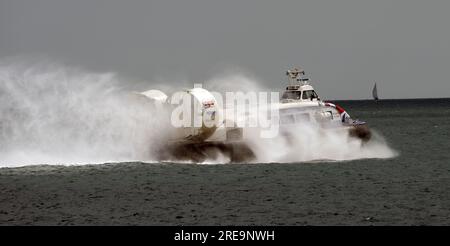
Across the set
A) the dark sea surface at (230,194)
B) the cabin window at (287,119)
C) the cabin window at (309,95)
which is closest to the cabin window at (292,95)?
the cabin window at (309,95)

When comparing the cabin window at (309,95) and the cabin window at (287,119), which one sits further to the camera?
the cabin window at (309,95)

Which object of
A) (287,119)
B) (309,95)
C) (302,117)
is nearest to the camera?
(287,119)

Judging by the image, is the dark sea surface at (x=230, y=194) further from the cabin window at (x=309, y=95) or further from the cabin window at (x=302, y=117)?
the cabin window at (x=309, y=95)

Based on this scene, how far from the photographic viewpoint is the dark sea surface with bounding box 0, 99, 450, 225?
1686cm

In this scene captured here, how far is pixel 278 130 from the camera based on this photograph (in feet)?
88.4

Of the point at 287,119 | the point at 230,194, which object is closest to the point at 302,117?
the point at 287,119

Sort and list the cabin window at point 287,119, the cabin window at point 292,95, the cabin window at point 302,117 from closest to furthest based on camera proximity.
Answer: the cabin window at point 287,119 < the cabin window at point 302,117 < the cabin window at point 292,95

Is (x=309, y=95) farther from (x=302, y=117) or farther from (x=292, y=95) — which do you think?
(x=302, y=117)

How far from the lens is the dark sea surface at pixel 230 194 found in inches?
664

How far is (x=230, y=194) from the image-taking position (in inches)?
816

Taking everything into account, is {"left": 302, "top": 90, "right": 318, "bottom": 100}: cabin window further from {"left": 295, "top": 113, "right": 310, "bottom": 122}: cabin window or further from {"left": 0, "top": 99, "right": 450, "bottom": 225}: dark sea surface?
{"left": 0, "top": 99, "right": 450, "bottom": 225}: dark sea surface

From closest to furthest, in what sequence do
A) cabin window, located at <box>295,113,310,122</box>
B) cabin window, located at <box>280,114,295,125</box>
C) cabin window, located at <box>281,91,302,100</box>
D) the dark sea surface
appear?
the dark sea surface → cabin window, located at <box>280,114,295,125</box> → cabin window, located at <box>295,113,310,122</box> → cabin window, located at <box>281,91,302,100</box>

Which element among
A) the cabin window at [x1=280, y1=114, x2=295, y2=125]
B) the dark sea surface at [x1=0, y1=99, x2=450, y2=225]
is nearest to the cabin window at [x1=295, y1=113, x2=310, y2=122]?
the cabin window at [x1=280, y1=114, x2=295, y2=125]
